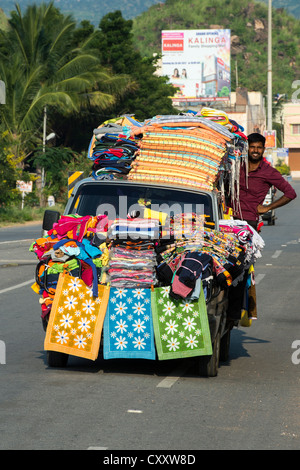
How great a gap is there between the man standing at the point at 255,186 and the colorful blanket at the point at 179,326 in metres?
2.32

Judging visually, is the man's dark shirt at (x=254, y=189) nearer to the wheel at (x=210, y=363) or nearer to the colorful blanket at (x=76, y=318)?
the wheel at (x=210, y=363)

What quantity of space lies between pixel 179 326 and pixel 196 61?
352ft

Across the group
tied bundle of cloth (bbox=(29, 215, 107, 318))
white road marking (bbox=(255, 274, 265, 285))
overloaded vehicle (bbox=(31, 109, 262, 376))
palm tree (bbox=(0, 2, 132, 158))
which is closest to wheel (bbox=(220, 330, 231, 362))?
overloaded vehicle (bbox=(31, 109, 262, 376))

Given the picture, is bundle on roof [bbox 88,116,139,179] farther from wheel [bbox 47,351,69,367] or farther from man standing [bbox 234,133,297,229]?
wheel [bbox 47,351,69,367]

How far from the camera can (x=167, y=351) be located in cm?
827

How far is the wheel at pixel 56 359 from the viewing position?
344 inches

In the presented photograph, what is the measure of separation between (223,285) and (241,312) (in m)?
0.82

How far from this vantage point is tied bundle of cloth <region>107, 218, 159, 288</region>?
8.23 metres

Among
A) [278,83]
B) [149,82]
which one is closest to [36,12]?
[149,82]

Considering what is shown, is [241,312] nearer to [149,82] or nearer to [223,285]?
[223,285]

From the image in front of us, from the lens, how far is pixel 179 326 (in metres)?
8.21

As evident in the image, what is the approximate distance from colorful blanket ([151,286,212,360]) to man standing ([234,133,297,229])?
232cm

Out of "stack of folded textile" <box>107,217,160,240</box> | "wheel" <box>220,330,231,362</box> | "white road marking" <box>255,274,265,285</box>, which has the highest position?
"stack of folded textile" <box>107,217,160,240</box>
